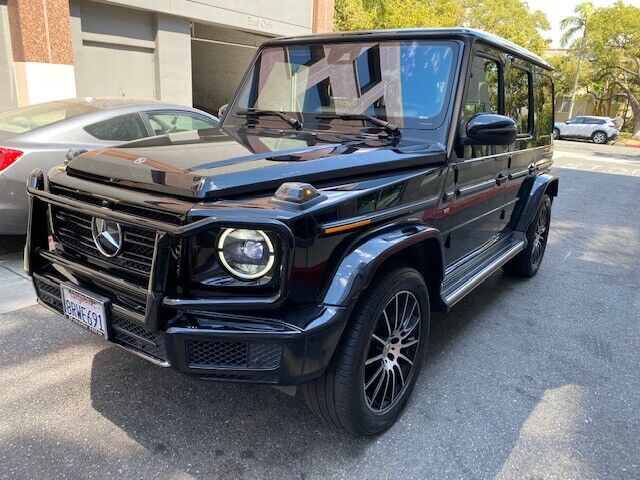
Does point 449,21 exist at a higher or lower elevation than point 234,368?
higher

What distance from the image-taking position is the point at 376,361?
2.54 m

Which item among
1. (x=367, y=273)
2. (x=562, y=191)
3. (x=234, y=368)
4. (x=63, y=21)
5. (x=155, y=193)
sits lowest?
(x=562, y=191)

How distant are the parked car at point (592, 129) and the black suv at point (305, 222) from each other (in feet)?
95.9

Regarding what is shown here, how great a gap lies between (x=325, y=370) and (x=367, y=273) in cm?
48

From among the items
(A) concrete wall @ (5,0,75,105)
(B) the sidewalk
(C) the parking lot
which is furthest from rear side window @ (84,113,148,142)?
(A) concrete wall @ (5,0,75,105)

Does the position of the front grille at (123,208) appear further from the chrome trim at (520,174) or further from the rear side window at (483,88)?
the chrome trim at (520,174)

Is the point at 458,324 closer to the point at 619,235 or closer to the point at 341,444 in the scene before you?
the point at 341,444

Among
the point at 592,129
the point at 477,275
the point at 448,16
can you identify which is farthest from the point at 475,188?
the point at 592,129

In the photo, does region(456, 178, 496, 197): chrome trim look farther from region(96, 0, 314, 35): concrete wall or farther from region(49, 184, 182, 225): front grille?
region(96, 0, 314, 35): concrete wall

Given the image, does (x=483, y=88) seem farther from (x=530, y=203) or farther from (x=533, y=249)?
(x=533, y=249)

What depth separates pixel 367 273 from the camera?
2.17 metres

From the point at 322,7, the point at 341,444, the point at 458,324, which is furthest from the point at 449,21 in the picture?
the point at 341,444

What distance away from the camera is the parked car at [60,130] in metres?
4.52

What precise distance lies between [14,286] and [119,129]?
6.06 feet
